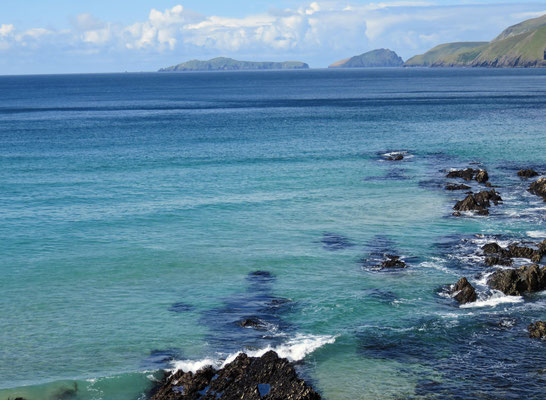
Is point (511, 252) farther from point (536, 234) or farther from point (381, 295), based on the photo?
point (381, 295)

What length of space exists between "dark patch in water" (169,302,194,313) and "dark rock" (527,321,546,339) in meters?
21.3

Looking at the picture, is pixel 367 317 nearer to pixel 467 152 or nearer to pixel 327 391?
pixel 327 391

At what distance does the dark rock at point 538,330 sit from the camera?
116 ft

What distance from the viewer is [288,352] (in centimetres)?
3466

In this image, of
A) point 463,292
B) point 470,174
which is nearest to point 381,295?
point 463,292

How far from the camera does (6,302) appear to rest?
43.0m

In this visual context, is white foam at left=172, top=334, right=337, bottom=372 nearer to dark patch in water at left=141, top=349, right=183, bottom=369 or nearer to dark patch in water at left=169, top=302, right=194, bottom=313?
dark patch in water at left=141, top=349, right=183, bottom=369

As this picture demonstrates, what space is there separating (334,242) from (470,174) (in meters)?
32.4

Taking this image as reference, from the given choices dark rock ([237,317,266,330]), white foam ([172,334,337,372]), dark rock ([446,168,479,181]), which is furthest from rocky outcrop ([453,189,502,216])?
dark rock ([237,317,266,330])

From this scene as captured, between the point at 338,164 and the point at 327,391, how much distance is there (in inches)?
2449

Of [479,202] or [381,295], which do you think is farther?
[479,202]

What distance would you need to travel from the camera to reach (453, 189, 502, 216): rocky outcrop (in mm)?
62928

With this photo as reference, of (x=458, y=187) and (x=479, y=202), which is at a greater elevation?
(x=458, y=187)

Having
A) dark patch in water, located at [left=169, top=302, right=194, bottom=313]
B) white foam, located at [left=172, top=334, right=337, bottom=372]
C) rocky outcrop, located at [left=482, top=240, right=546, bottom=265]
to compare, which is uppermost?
rocky outcrop, located at [left=482, top=240, right=546, bottom=265]
